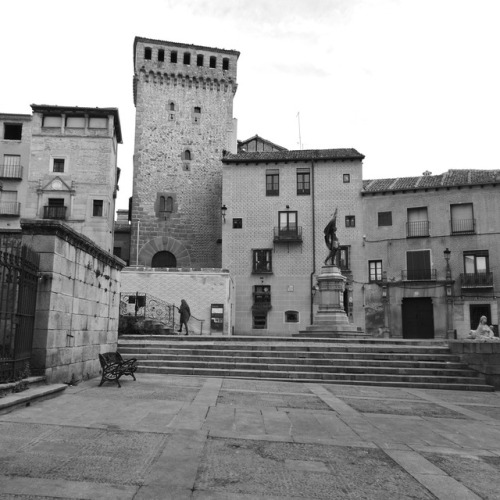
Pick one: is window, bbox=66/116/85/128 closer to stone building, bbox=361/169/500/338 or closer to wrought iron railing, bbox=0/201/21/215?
wrought iron railing, bbox=0/201/21/215

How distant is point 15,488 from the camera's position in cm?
402

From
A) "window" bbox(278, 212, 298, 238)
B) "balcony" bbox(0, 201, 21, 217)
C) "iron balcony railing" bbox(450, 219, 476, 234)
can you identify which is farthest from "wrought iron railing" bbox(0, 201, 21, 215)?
"iron balcony railing" bbox(450, 219, 476, 234)

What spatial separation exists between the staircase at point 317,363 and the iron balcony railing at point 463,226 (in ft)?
59.9

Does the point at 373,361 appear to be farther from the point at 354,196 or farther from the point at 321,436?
the point at 354,196

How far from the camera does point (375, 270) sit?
111ft

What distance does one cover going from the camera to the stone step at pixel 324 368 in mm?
13977

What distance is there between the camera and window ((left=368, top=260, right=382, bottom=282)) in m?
33.7

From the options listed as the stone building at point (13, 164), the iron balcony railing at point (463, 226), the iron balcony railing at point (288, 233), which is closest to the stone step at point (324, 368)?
the iron balcony railing at point (463, 226)

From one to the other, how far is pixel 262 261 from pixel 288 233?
105 inches


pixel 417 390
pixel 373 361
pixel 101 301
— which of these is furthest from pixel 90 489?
pixel 373 361

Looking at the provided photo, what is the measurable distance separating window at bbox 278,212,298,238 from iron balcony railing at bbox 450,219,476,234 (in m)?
10.4

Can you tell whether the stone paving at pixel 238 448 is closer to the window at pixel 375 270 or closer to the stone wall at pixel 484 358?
the stone wall at pixel 484 358

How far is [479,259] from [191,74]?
86.6 ft

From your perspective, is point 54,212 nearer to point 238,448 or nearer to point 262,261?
point 262,261
